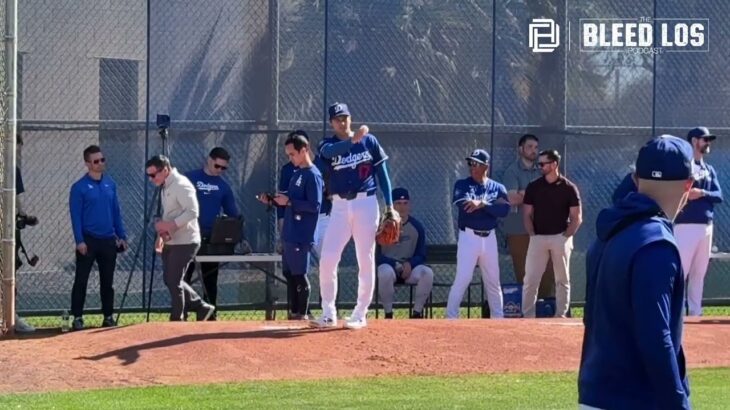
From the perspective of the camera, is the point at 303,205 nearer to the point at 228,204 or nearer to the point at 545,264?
the point at 228,204

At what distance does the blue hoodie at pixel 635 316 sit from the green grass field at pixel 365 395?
15.2 ft

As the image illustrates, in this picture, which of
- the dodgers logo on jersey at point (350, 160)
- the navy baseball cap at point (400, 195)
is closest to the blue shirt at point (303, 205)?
the dodgers logo on jersey at point (350, 160)

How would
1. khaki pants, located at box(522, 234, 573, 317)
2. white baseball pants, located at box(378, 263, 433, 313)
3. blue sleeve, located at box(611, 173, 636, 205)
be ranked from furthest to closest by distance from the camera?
1. white baseball pants, located at box(378, 263, 433, 313)
2. khaki pants, located at box(522, 234, 573, 317)
3. blue sleeve, located at box(611, 173, 636, 205)

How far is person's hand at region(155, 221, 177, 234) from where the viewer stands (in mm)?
12102

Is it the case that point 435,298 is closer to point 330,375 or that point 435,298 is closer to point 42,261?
point 42,261

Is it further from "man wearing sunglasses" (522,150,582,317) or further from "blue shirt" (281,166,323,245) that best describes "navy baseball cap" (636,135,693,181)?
"man wearing sunglasses" (522,150,582,317)

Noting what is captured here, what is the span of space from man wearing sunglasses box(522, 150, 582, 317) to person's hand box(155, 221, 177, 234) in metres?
4.05

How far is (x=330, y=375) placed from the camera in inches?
397

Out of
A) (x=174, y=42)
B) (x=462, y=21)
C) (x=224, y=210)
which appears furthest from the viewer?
(x=462, y=21)

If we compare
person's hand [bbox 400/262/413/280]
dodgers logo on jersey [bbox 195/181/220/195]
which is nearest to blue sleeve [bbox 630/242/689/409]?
dodgers logo on jersey [bbox 195/181/220/195]

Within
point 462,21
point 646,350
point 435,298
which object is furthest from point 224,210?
point 646,350

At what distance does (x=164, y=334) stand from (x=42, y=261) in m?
4.28

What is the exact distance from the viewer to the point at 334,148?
36.1 ft

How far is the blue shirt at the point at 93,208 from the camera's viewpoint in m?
12.9
